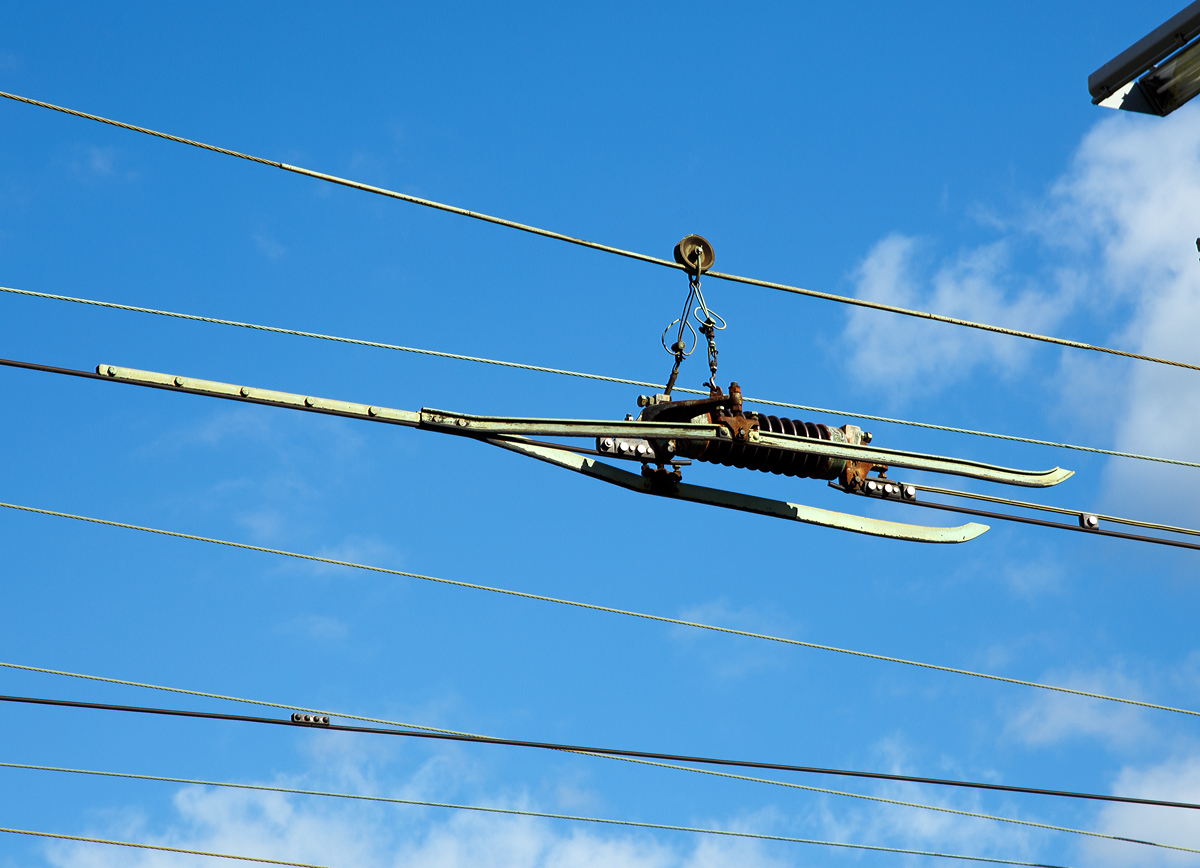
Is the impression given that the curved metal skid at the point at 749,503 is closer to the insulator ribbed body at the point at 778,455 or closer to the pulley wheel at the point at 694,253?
the insulator ribbed body at the point at 778,455

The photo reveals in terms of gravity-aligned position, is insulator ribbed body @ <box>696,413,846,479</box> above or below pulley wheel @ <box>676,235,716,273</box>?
below

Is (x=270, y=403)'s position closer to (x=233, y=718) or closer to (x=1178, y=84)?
(x=233, y=718)

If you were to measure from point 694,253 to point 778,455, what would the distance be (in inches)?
Answer: 54.3

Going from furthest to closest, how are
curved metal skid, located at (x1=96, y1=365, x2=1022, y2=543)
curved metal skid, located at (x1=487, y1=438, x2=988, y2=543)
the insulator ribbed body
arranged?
curved metal skid, located at (x1=487, y1=438, x2=988, y2=543) < the insulator ribbed body < curved metal skid, located at (x1=96, y1=365, x2=1022, y2=543)

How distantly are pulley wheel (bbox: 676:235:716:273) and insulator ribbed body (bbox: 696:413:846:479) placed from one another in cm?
105

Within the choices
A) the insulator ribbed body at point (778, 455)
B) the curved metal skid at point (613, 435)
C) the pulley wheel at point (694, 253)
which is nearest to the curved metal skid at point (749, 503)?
→ the curved metal skid at point (613, 435)

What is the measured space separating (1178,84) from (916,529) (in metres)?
3.62

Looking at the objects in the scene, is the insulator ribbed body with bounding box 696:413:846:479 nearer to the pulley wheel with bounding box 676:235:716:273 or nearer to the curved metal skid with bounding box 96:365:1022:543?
the curved metal skid with bounding box 96:365:1022:543

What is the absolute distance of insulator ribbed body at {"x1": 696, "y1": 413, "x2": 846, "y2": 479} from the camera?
27.0 feet

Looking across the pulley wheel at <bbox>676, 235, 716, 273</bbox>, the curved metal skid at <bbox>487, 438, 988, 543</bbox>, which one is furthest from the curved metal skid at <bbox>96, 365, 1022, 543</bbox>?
the pulley wheel at <bbox>676, 235, 716, 273</bbox>

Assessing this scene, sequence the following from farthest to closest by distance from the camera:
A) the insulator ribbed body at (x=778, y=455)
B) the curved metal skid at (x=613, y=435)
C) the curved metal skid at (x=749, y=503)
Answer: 1. the curved metal skid at (x=749, y=503)
2. the insulator ribbed body at (x=778, y=455)
3. the curved metal skid at (x=613, y=435)

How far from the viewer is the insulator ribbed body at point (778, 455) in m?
Result: 8.23

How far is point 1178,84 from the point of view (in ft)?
21.9

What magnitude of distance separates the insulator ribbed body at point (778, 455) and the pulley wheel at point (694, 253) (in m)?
1.05
